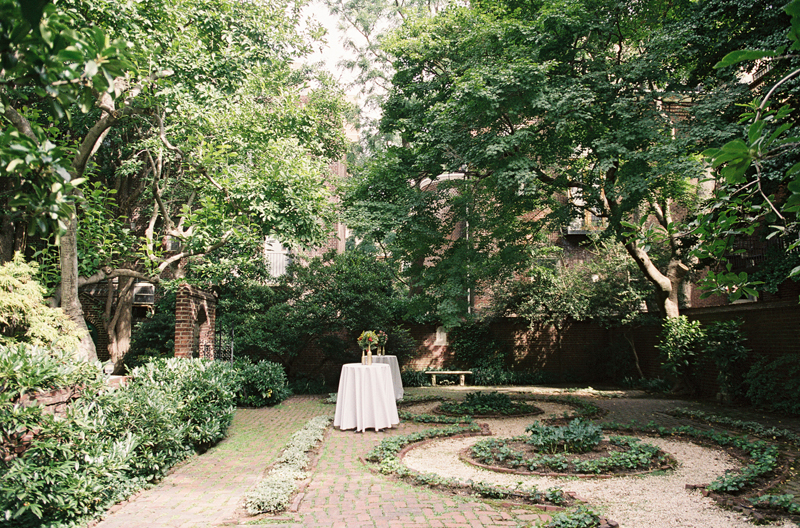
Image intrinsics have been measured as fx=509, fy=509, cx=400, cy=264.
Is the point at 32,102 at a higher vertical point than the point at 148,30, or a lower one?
higher

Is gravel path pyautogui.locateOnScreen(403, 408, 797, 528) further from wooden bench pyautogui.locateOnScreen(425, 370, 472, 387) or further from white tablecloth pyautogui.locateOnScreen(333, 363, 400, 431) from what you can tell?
wooden bench pyautogui.locateOnScreen(425, 370, 472, 387)

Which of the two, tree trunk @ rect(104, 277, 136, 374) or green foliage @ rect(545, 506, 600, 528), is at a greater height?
tree trunk @ rect(104, 277, 136, 374)

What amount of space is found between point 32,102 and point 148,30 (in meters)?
6.31

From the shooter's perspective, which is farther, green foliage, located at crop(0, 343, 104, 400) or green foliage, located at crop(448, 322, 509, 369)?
green foliage, located at crop(448, 322, 509, 369)

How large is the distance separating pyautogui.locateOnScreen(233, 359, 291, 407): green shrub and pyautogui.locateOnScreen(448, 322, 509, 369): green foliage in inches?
297

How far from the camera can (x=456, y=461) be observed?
23.6 feet

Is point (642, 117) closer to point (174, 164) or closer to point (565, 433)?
point (565, 433)

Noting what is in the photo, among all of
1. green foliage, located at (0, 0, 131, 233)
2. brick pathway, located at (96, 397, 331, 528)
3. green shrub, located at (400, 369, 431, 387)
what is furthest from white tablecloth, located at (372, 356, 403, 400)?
green foliage, located at (0, 0, 131, 233)

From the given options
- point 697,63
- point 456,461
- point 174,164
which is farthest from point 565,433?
point 174,164

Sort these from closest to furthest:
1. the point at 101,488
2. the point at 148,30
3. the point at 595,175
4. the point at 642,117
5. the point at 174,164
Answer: the point at 101,488
the point at 148,30
the point at 642,117
the point at 595,175
the point at 174,164

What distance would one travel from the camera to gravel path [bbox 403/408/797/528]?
4688 millimetres

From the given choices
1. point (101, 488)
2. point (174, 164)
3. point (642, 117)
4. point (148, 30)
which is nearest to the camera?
point (101, 488)

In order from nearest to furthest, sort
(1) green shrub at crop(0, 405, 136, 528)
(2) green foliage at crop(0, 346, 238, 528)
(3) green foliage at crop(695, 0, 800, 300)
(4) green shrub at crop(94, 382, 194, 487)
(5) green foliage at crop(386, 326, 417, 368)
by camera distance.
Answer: (3) green foliage at crop(695, 0, 800, 300)
(1) green shrub at crop(0, 405, 136, 528)
(2) green foliage at crop(0, 346, 238, 528)
(4) green shrub at crop(94, 382, 194, 487)
(5) green foliage at crop(386, 326, 417, 368)

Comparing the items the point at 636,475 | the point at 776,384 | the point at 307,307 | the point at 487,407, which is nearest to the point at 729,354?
the point at 776,384
